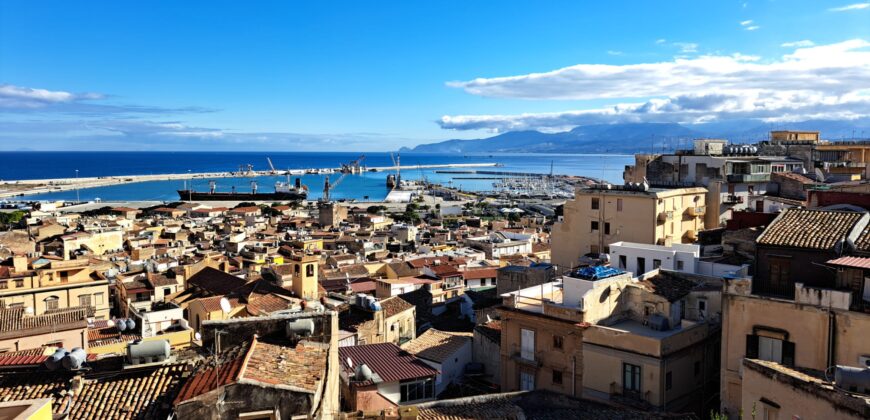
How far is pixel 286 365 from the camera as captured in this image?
6.34 m

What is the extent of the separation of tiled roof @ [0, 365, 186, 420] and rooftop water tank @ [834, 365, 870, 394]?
297 inches

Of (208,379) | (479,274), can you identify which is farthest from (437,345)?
(479,274)

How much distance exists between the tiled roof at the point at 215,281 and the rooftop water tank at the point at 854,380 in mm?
19970

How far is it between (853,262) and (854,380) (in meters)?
3.54

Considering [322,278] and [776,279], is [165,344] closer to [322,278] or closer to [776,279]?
[776,279]

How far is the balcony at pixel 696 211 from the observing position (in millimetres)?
22520

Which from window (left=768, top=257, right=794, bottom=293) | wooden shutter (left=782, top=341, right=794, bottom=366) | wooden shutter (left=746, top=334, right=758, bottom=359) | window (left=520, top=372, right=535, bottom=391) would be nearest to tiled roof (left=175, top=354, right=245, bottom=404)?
wooden shutter (left=746, top=334, right=758, bottom=359)

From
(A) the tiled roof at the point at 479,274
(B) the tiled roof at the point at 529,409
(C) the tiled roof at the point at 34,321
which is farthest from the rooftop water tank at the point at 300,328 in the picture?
(A) the tiled roof at the point at 479,274

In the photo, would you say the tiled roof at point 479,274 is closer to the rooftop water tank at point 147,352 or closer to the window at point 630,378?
the window at point 630,378

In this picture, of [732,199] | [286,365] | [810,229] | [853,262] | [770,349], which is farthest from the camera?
[732,199]

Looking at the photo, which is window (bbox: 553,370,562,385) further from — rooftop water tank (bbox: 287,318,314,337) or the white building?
rooftop water tank (bbox: 287,318,314,337)

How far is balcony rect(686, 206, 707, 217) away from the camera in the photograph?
22.5 m

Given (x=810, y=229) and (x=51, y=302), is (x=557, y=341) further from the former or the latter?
(x=51, y=302)

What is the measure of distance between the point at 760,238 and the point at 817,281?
1.24 metres
